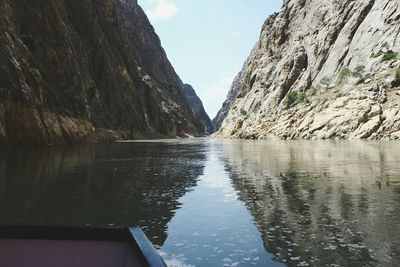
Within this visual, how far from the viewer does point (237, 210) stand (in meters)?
12.8

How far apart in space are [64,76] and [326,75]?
65.6 metres

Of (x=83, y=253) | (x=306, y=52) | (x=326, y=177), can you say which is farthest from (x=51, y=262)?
(x=306, y=52)

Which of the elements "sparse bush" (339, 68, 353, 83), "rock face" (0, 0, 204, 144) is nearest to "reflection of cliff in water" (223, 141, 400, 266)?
"rock face" (0, 0, 204, 144)

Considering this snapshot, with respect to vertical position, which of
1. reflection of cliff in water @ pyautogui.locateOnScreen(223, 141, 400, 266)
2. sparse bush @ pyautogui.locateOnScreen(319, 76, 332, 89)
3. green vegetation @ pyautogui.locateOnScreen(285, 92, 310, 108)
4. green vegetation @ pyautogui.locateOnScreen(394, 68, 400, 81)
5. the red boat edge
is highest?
sparse bush @ pyautogui.locateOnScreen(319, 76, 332, 89)

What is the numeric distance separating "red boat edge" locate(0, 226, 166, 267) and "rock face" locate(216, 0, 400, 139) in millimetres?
63144

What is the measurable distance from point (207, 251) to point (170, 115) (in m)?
183

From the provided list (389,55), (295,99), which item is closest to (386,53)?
(389,55)

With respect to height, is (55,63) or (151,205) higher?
(55,63)

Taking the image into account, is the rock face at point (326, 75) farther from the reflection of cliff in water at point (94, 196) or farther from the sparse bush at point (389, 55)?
the reflection of cliff in water at point (94, 196)

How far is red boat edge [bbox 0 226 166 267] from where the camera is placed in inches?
216

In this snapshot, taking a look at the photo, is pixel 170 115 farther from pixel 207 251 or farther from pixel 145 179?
pixel 207 251

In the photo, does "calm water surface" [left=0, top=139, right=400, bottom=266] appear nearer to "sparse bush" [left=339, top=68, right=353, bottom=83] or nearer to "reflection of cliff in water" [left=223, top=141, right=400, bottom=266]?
"reflection of cliff in water" [left=223, top=141, right=400, bottom=266]

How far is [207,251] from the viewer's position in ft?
27.8

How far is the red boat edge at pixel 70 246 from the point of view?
548 centimetres
